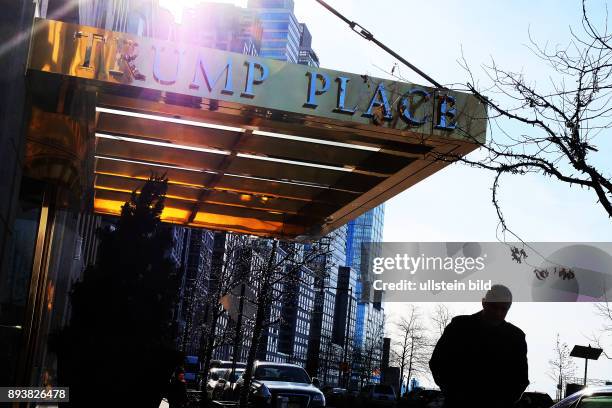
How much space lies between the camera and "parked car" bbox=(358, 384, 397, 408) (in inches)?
2042

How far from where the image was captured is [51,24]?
858cm

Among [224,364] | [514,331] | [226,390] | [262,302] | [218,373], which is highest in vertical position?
[262,302]

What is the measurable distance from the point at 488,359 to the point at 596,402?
2.54 ft

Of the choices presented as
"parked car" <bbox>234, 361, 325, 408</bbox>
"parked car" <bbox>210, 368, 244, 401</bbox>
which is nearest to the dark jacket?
"parked car" <bbox>234, 361, 325, 408</bbox>

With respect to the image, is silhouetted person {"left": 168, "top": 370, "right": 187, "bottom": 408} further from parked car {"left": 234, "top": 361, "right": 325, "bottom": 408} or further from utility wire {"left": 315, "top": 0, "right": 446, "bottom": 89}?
utility wire {"left": 315, "top": 0, "right": 446, "bottom": 89}

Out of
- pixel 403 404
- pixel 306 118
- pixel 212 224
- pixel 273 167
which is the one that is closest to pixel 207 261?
pixel 403 404

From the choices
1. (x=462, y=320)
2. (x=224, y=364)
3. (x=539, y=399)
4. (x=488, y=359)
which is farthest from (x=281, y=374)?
(x=224, y=364)

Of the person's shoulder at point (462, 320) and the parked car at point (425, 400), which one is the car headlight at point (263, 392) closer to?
the person's shoulder at point (462, 320)

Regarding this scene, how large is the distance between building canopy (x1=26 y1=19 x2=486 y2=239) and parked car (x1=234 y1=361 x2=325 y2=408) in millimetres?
7212

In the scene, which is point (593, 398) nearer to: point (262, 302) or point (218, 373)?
point (262, 302)

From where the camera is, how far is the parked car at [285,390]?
63.2ft

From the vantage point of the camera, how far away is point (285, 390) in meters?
19.5

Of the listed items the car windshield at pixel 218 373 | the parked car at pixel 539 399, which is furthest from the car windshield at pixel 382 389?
the parked car at pixel 539 399

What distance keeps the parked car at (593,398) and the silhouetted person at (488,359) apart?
38 cm
